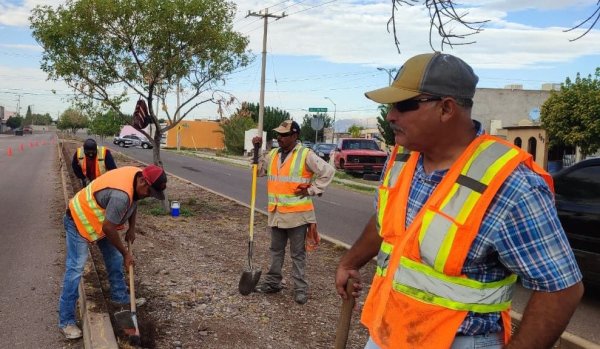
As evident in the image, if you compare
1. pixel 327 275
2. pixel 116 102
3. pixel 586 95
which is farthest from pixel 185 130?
pixel 327 275

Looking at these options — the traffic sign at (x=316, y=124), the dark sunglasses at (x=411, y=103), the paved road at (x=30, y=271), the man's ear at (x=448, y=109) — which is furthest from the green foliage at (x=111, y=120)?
the man's ear at (x=448, y=109)

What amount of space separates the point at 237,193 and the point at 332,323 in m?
11.8

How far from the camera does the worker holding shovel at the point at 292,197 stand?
5.60 metres

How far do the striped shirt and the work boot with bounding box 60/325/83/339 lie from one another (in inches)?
148

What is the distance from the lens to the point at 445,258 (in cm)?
167

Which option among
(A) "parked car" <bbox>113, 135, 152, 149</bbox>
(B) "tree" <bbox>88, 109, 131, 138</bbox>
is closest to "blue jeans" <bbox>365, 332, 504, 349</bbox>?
(B) "tree" <bbox>88, 109, 131, 138</bbox>

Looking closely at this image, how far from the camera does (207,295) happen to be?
560 centimetres

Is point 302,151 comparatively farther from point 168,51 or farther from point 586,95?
point 586,95

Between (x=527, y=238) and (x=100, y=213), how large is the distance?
3.62m

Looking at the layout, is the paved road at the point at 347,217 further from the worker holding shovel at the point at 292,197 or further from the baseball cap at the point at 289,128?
the baseball cap at the point at 289,128

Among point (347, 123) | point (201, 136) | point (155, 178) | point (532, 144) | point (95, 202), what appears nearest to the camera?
point (155, 178)

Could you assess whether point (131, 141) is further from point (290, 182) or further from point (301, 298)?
point (301, 298)

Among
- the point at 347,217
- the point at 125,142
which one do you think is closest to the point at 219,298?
the point at 347,217

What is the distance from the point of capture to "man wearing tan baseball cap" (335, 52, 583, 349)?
157 centimetres
